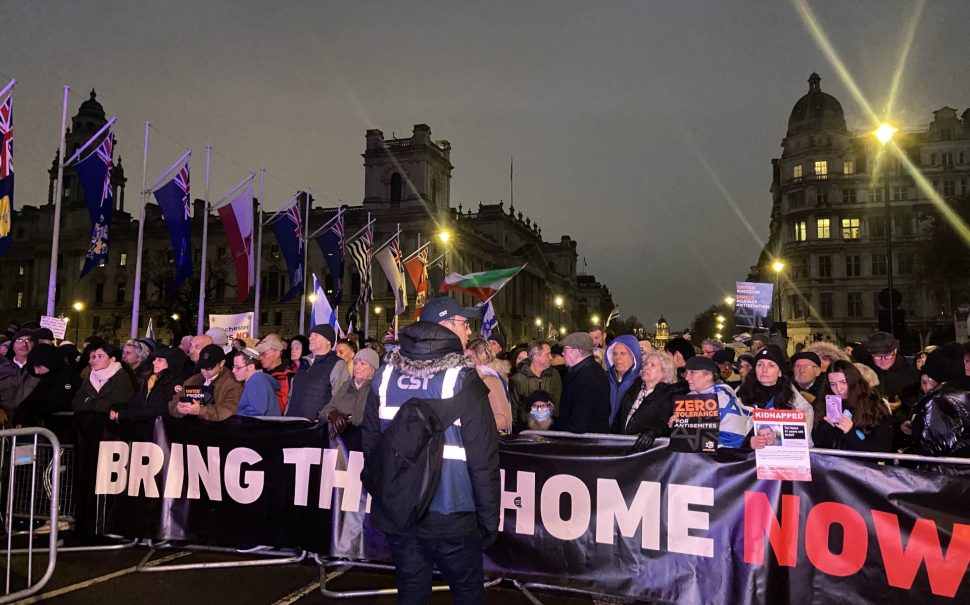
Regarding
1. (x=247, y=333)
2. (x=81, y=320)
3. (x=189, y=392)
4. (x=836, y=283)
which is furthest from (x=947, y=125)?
(x=81, y=320)

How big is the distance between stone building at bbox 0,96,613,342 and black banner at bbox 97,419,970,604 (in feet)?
190

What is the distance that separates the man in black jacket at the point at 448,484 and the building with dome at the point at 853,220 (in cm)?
7760

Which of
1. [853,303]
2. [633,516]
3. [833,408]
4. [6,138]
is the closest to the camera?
[633,516]

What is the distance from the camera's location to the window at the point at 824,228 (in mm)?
77125

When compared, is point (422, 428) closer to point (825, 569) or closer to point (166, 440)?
point (825, 569)

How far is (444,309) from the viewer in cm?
466

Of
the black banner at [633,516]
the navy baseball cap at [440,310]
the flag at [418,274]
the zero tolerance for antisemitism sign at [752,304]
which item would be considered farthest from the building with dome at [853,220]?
the navy baseball cap at [440,310]

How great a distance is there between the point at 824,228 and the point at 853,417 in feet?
262

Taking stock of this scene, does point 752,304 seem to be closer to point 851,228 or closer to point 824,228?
point 824,228

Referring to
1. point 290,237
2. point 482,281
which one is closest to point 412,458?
point 482,281

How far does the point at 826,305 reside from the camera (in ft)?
250

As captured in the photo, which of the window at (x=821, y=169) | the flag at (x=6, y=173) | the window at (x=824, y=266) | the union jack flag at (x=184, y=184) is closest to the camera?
the flag at (x=6, y=173)

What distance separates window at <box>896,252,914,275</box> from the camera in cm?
7375

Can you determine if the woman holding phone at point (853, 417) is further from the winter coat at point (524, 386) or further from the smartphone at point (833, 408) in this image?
the winter coat at point (524, 386)
